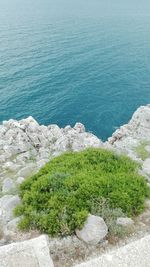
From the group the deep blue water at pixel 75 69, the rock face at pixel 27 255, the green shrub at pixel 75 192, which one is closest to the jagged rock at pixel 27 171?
the green shrub at pixel 75 192

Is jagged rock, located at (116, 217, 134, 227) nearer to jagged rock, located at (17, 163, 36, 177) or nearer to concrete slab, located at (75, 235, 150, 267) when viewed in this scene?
concrete slab, located at (75, 235, 150, 267)

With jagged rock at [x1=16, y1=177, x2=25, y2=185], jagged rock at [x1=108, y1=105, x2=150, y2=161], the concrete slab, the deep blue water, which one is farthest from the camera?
the deep blue water

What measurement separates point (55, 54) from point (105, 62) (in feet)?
40.7

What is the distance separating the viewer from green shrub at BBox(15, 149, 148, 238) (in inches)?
516

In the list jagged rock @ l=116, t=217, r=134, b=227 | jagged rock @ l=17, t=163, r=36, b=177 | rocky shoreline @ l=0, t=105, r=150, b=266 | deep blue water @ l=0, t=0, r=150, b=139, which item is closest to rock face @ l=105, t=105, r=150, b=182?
rocky shoreline @ l=0, t=105, r=150, b=266

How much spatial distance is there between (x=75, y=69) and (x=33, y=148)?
43.2 m

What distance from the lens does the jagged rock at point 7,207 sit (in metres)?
14.7

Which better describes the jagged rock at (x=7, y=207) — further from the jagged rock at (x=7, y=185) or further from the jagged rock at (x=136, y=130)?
the jagged rock at (x=136, y=130)

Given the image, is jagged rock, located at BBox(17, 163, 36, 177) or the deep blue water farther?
the deep blue water

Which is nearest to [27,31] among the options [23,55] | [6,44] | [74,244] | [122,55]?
[6,44]

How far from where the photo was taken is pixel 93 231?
41.1 feet

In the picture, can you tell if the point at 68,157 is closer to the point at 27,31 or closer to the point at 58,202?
the point at 58,202

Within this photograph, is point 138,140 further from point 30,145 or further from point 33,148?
point 30,145

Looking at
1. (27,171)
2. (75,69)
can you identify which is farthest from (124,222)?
(75,69)
